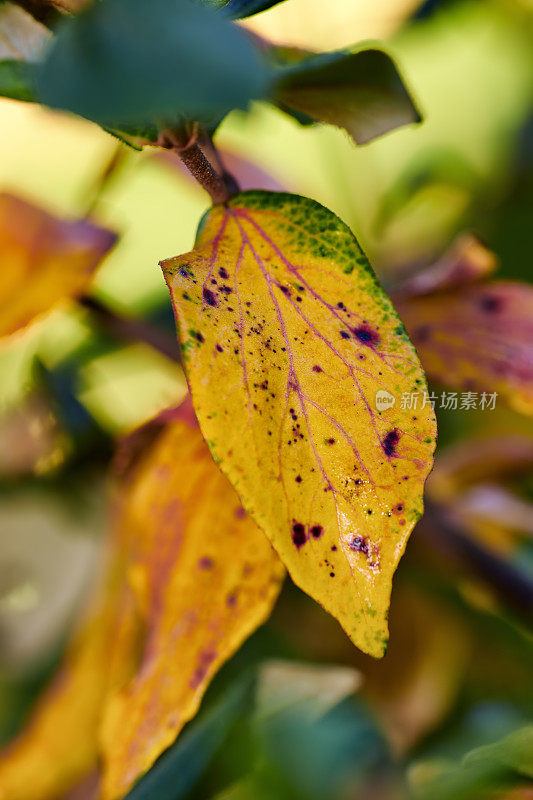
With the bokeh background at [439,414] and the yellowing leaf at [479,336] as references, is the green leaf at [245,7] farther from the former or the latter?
the yellowing leaf at [479,336]

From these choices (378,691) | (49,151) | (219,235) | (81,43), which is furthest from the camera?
(49,151)

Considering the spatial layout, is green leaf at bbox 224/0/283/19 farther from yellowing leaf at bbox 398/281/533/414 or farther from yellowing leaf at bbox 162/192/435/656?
yellowing leaf at bbox 398/281/533/414

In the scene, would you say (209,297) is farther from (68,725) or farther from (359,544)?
(68,725)

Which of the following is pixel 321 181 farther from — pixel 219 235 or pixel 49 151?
pixel 219 235

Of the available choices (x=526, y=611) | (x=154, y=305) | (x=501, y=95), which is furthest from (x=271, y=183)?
(x=501, y=95)

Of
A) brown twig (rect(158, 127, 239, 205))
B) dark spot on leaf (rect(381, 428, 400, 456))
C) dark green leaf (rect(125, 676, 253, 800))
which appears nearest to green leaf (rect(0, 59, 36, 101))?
brown twig (rect(158, 127, 239, 205))
